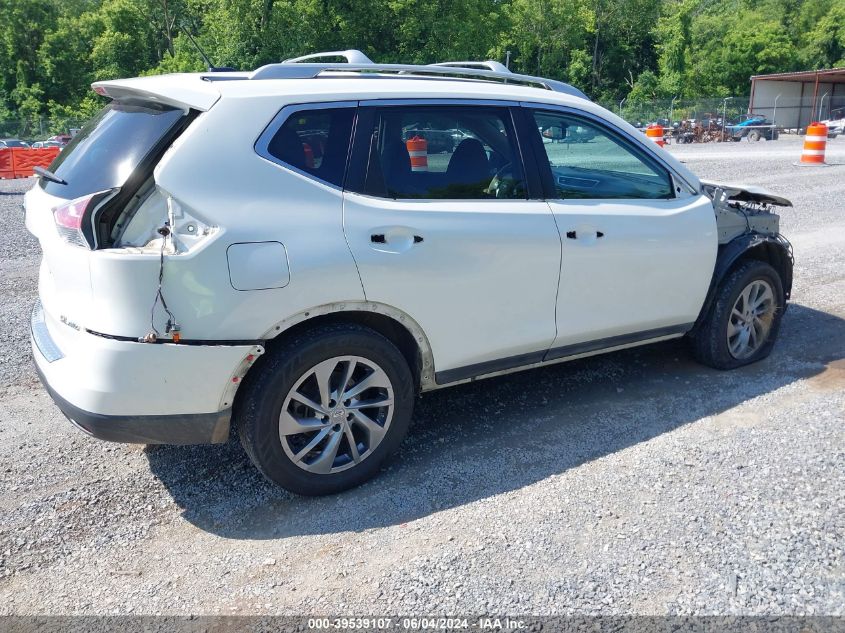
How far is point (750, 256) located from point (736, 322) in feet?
1.54

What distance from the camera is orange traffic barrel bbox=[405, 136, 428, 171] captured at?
3.75 metres

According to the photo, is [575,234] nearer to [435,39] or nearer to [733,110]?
[435,39]

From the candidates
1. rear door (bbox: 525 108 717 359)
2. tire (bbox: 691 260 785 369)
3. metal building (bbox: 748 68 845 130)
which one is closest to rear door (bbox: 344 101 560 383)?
rear door (bbox: 525 108 717 359)

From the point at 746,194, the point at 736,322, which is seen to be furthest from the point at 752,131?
the point at 736,322

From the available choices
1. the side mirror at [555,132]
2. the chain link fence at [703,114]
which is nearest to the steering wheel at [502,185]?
the side mirror at [555,132]

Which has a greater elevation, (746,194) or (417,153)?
(417,153)

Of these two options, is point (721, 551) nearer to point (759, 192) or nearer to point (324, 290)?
point (324, 290)

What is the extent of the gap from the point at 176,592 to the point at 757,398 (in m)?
3.58

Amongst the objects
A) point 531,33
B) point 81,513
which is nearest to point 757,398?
point 81,513

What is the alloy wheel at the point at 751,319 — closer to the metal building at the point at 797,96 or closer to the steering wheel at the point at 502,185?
the steering wheel at the point at 502,185

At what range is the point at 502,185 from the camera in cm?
401

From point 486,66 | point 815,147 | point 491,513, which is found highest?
point 486,66

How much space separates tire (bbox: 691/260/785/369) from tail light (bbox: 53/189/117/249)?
148 inches

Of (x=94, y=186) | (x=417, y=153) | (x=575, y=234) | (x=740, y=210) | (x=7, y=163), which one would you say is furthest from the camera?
(x=7, y=163)
